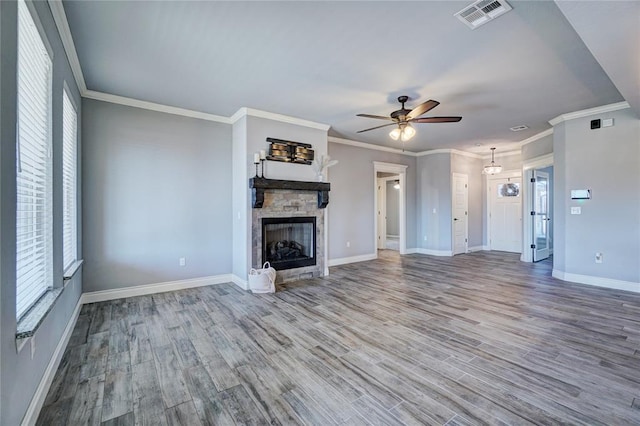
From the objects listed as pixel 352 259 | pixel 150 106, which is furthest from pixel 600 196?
pixel 150 106

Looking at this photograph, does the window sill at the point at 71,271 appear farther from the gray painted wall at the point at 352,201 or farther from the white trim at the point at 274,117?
the gray painted wall at the point at 352,201

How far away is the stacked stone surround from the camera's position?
4645 millimetres

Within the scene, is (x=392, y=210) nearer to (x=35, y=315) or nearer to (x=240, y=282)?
(x=240, y=282)

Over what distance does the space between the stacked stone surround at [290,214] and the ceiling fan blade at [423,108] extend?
2.26 meters

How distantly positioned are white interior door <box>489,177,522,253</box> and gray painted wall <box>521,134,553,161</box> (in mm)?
1383

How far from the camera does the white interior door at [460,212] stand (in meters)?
7.76

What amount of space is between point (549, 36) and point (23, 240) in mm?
4361

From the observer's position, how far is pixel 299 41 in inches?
108

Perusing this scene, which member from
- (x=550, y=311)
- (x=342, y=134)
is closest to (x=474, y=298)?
(x=550, y=311)

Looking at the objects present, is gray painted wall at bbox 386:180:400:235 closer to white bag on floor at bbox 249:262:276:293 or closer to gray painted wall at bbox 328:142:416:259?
gray painted wall at bbox 328:142:416:259

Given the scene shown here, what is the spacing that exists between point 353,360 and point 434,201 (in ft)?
20.6

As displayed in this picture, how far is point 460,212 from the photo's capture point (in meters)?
7.98

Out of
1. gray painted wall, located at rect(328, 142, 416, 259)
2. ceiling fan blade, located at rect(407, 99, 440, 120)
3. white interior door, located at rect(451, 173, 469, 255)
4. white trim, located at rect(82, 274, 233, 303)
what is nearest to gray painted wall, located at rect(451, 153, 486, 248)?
white interior door, located at rect(451, 173, 469, 255)

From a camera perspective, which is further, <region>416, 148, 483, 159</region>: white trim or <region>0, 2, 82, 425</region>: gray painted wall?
<region>416, 148, 483, 159</region>: white trim
